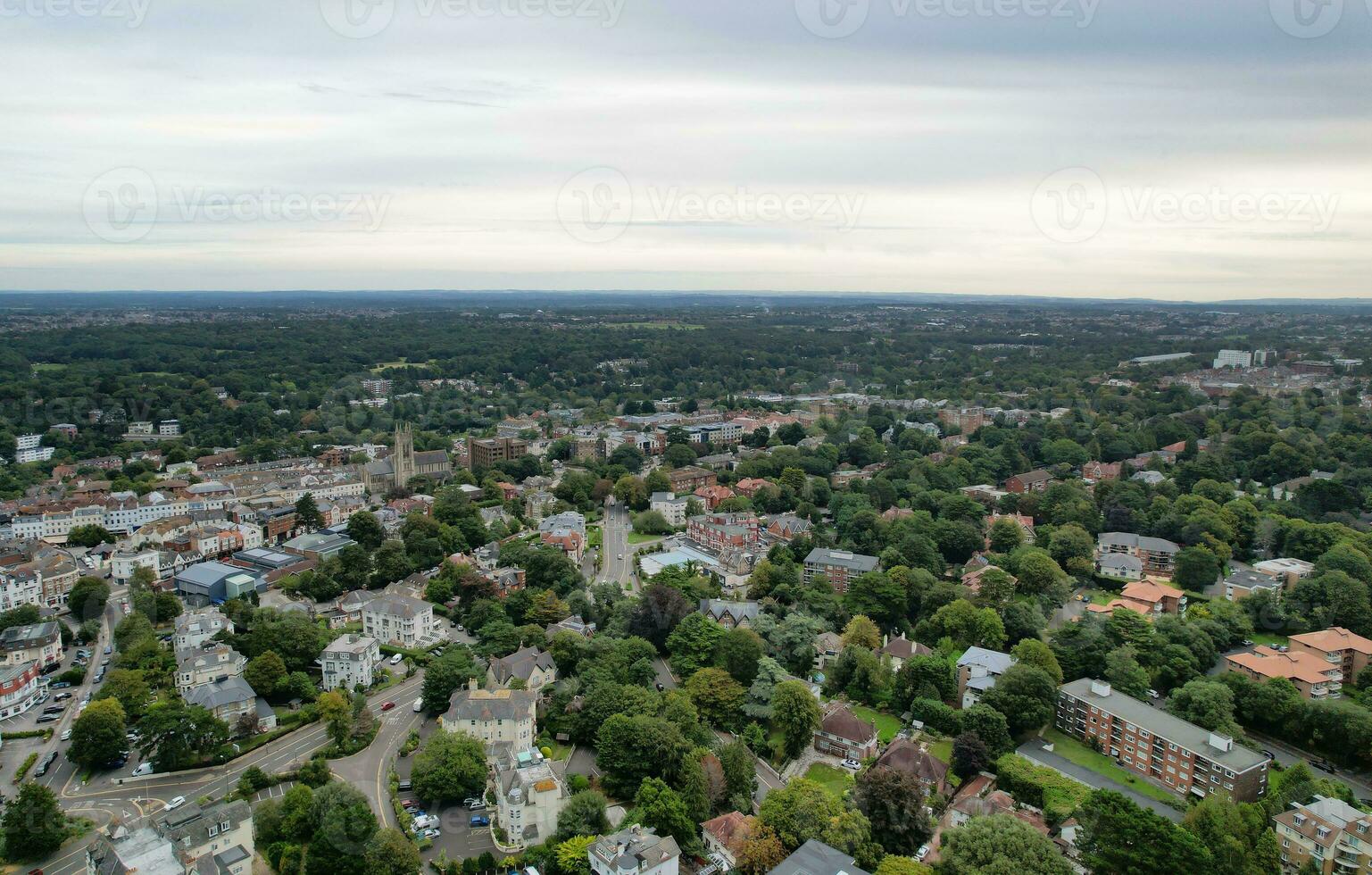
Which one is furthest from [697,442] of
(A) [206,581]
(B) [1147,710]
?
(B) [1147,710]

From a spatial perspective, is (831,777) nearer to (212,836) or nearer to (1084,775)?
(1084,775)

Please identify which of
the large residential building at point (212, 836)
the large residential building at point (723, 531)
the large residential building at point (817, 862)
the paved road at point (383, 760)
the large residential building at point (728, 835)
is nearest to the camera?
the large residential building at point (817, 862)

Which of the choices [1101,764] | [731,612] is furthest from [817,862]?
[731,612]

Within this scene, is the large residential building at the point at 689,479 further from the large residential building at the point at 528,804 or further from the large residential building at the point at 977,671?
the large residential building at the point at 528,804

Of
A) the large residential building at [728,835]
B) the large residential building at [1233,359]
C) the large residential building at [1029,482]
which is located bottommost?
the large residential building at [728,835]

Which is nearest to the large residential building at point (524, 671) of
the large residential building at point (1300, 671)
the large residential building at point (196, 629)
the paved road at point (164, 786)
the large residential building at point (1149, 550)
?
the paved road at point (164, 786)

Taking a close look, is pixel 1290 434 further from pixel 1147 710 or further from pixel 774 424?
pixel 1147 710

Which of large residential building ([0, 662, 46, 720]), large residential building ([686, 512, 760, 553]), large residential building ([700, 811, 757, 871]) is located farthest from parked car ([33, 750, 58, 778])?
large residential building ([686, 512, 760, 553])
